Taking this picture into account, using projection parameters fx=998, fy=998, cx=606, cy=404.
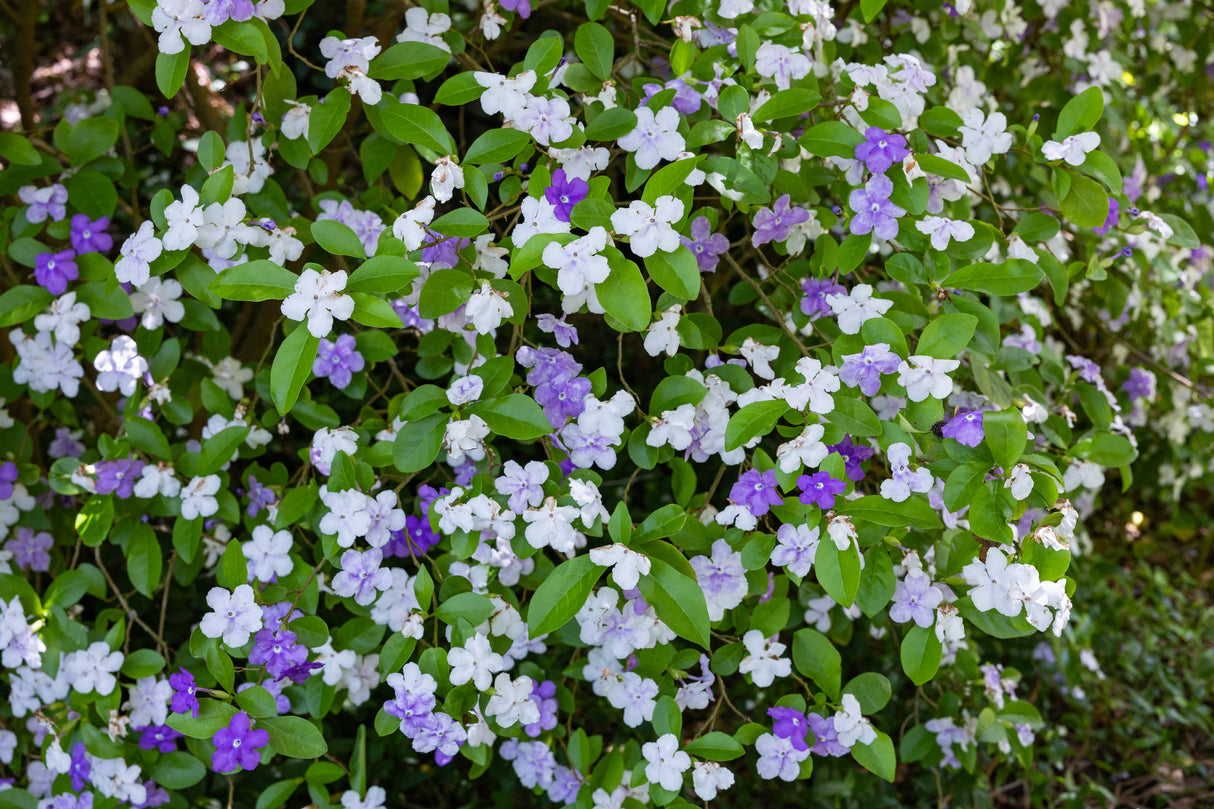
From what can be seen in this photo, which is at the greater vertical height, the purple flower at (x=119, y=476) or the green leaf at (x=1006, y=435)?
the green leaf at (x=1006, y=435)

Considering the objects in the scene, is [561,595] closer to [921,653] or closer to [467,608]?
[467,608]

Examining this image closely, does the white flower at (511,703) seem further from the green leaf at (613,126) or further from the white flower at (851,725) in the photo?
the green leaf at (613,126)

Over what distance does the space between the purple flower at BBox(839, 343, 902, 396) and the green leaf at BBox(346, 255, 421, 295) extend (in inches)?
19.1

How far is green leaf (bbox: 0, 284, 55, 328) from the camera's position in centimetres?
137

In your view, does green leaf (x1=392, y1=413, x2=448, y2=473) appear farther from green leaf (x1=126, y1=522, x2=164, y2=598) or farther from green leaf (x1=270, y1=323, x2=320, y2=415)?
green leaf (x1=126, y1=522, x2=164, y2=598)

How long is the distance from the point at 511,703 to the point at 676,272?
1.88ft

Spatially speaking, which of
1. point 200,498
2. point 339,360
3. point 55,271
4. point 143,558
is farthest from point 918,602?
point 55,271

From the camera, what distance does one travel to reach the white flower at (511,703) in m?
1.21

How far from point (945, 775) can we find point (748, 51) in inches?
61.4

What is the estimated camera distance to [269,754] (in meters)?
1.17

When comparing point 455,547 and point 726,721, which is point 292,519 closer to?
point 455,547

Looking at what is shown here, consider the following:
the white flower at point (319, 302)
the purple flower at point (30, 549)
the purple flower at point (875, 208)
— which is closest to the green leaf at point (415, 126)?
the white flower at point (319, 302)

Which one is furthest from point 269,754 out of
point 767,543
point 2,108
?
point 2,108

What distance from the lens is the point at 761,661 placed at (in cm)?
131
